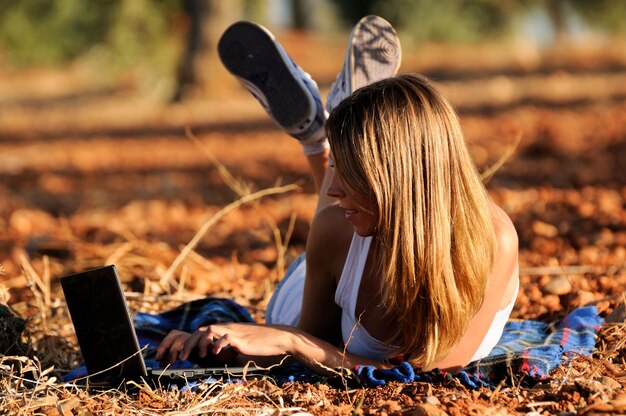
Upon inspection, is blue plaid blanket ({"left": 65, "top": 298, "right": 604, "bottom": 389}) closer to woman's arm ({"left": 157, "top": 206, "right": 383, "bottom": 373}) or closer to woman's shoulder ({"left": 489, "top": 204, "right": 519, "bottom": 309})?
woman's arm ({"left": 157, "top": 206, "right": 383, "bottom": 373})

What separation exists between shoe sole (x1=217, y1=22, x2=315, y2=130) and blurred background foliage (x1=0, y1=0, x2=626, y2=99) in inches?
329

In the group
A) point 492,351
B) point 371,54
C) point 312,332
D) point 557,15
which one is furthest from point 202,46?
point 557,15

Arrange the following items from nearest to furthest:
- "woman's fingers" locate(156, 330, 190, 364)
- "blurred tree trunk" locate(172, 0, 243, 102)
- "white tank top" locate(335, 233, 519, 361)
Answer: "woman's fingers" locate(156, 330, 190, 364), "white tank top" locate(335, 233, 519, 361), "blurred tree trunk" locate(172, 0, 243, 102)

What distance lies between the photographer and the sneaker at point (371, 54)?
316cm

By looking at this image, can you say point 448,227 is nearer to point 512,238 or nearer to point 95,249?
point 512,238

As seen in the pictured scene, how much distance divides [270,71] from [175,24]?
10.8 meters

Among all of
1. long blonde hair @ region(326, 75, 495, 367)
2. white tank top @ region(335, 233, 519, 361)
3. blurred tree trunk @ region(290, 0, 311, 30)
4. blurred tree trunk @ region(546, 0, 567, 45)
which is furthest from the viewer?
blurred tree trunk @ region(546, 0, 567, 45)

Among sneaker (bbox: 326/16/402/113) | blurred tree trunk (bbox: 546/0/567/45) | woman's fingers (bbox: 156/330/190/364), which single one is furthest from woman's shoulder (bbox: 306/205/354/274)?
blurred tree trunk (bbox: 546/0/567/45)

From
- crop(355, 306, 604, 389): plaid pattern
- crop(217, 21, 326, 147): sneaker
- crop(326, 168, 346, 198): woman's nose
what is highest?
crop(217, 21, 326, 147): sneaker

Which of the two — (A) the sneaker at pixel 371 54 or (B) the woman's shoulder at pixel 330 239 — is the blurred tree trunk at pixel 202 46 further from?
(B) the woman's shoulder at pixel 330 239

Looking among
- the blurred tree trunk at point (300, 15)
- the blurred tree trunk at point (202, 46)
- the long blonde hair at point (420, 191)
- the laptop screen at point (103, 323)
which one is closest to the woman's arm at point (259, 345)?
the laptop screen at point (103, 323)

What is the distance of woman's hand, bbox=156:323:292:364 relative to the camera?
2.34 m

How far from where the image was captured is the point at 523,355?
2609 mm

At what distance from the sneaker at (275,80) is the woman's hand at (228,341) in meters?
1.00
